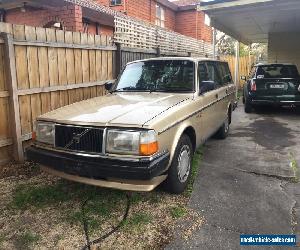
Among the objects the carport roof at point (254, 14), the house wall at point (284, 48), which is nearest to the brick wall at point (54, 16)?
the carport roof at point (254, 14)

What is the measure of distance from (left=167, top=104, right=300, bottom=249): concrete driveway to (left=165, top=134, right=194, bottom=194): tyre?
254mm

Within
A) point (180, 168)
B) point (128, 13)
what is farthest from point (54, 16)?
point (180, 168)

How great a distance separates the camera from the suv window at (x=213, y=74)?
5855mm

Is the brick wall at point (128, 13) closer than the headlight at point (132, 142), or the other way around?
the headlight at point (132, 142)

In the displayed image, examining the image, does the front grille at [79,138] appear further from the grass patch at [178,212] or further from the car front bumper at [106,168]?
the grass patch at [178,212]

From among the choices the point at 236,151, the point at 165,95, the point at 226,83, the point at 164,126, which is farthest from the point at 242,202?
the point at 226,83

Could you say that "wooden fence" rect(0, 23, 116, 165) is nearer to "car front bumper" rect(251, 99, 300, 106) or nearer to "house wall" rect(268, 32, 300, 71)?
"car front bumper" rect(251, 99, 300, 106)

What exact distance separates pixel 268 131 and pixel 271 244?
17.4 feet

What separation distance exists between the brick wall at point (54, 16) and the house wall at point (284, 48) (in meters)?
9.97

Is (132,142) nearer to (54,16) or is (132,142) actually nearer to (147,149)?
(147,149)

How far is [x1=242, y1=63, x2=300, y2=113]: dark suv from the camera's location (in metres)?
9.76

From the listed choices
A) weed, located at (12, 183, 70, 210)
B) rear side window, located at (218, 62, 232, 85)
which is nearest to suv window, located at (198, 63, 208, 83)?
rear side window, located at (218, 62, 232, 85)

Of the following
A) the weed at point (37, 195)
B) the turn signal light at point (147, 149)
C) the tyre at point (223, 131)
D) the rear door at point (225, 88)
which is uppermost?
the rear door at point (225, 88)

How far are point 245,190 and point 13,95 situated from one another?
3.84 metres
